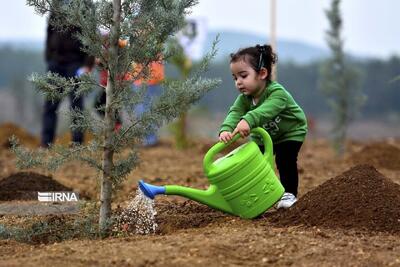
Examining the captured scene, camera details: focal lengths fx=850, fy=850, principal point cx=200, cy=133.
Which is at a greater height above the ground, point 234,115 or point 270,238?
point 234,115

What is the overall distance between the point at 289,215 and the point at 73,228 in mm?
1320

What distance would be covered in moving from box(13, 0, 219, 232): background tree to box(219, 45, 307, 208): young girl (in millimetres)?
376

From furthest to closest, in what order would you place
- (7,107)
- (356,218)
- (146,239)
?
(7,107), (356,218), (146,239)

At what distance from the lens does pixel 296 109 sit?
5.63 meters

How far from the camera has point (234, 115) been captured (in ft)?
18.3

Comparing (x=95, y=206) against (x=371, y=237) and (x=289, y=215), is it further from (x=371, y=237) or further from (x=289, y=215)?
(x=371, y=237)

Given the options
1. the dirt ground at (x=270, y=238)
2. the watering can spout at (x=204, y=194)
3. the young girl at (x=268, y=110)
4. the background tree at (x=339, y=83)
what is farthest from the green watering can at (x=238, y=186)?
the background tree at (x=339, y=83)

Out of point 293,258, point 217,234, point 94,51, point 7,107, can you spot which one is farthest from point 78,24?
point 7,107

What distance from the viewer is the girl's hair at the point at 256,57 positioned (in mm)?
5504

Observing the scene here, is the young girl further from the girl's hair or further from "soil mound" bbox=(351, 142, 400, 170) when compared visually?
"soil mound" bbox=(351, 142, 400, 170)

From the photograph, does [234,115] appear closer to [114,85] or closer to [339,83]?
[114,85]

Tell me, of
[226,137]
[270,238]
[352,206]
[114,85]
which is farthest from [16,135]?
[270,238]

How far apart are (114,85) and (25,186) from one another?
99.6 inches

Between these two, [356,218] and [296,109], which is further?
[296,109]
